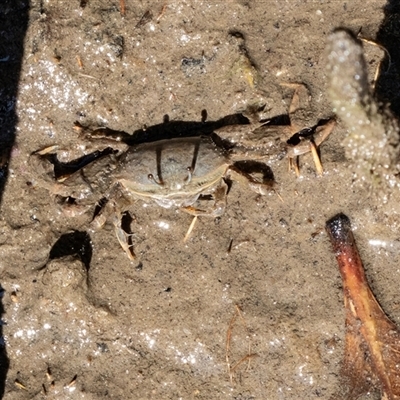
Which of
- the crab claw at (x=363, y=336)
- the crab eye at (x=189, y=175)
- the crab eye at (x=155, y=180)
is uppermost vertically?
the crab eye at (x=189, y=175)

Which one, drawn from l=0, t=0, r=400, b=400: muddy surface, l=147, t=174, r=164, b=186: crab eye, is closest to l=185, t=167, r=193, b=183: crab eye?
l=147, t=174, r=164, b=186: crab eye

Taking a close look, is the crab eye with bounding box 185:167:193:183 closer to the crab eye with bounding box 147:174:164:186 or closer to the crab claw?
the crab eye with bounding box 147:174:164:186

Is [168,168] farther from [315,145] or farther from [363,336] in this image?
[363,336]

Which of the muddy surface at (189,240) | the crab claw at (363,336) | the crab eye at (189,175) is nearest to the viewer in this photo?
the crab eye at (189,175)

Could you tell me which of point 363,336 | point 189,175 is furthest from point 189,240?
point 363,336

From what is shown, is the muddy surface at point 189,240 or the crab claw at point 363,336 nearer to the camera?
the crab claw at point 363,336

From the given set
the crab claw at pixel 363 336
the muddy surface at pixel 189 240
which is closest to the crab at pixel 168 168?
the muddy surface at pixel 189 240

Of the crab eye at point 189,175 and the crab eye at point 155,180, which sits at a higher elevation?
the crab eye at point 189,175

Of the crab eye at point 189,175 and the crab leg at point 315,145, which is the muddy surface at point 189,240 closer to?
the crab leg at point 315,145
